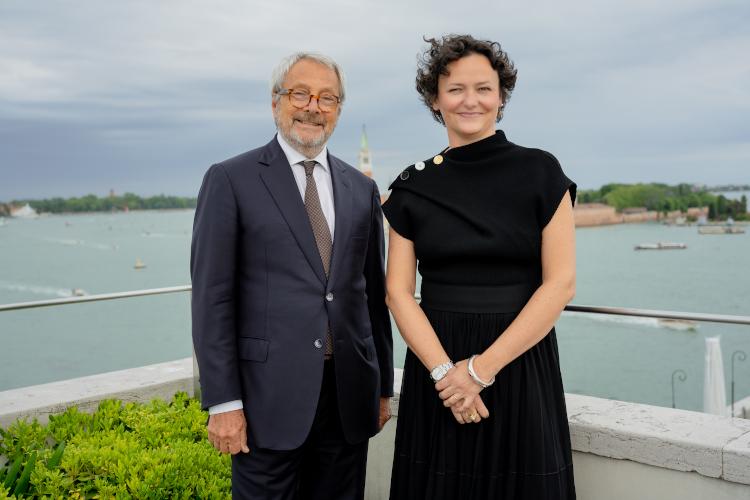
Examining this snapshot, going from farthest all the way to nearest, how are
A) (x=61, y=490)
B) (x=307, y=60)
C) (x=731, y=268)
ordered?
(x=731, y=268) < (x=61, y=490) < (x=307, y=60)

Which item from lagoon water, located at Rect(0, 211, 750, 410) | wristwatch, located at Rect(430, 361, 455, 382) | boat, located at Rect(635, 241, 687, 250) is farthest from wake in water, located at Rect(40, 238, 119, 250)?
wristwatch, located at Rect(430, 361, 455, 382)

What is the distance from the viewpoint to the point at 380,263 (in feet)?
7.45

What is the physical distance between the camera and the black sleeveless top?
1.85m

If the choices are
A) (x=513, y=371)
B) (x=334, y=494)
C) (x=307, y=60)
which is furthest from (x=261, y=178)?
(x=334, y=494)

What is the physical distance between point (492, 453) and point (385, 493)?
1271 mm

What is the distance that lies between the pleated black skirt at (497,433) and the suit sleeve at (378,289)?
1.03 ft

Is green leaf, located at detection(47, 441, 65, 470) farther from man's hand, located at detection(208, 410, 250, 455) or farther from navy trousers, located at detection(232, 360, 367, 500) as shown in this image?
man's hand, located at detection(208, 410, 250, 455)

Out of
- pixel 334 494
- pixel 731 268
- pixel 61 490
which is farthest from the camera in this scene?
pixel 731 268

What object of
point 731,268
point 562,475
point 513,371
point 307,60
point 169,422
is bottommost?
point 731,268

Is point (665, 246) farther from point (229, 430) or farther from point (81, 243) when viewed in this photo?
point (229, 430)

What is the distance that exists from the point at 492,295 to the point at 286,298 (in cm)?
59

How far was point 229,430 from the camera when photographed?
77.4 inches

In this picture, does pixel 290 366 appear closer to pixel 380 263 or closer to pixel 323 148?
pixel 380 263

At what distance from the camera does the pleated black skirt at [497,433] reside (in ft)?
6.17
